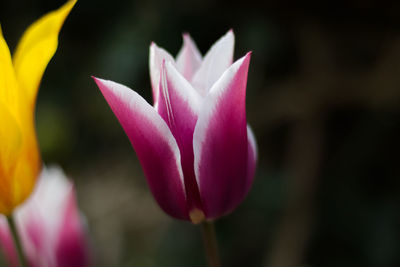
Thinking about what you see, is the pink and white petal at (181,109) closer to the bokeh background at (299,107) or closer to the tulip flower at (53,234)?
the tulip flower at (53,234)

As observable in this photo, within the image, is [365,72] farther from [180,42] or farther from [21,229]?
[21,229]

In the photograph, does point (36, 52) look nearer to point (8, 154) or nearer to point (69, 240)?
point (8, 154)

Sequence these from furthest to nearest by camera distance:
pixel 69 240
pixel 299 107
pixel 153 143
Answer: pixel 299 107 → pixel 69 240 → pixel 153 143

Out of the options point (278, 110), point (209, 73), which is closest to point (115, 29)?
point (278, 110)

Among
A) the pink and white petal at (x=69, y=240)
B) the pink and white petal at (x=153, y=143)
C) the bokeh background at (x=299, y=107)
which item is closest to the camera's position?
the pink and white petal at (x=153, y=143)

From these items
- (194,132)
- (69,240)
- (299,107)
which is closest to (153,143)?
(194,132)

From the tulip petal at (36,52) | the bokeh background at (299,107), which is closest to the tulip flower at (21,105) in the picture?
the tulip petal at (36,52)
